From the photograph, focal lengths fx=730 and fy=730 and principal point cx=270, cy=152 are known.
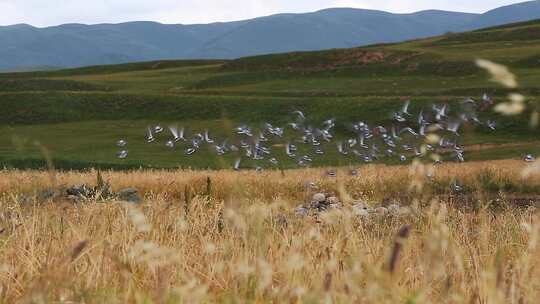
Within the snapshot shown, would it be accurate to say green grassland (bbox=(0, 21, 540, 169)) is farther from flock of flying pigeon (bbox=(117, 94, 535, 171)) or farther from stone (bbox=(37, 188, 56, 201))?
stone (bbox=(37, 188, 56, 201))

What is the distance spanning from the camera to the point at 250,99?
53.7 meters

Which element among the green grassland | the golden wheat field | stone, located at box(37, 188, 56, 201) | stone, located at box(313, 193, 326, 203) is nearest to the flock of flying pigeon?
the green grassland

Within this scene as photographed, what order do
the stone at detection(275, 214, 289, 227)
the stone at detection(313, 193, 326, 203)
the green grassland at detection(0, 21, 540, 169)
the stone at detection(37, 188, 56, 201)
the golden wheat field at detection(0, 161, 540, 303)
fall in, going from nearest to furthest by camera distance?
the golden wheat field at detection(0, 161, 540, 303) → the stone at detection(37, 188, 56, 201) → the stone at detection(275, 214, 289, 227) → the stone at detection(313, 193, 326, 203) → the green grassland at detection(0, 21, 540, 169)

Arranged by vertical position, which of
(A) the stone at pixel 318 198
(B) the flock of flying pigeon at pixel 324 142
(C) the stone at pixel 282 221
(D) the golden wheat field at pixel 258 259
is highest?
(D) the golden wheat field at pixel 258 259

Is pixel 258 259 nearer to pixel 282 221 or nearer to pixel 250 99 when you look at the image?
pixel 282 221

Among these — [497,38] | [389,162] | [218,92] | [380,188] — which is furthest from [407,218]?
[497,38]

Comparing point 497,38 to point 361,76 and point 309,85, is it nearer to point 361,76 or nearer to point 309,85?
point 361,76

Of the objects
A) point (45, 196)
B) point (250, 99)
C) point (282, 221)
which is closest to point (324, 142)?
point (250, 99)

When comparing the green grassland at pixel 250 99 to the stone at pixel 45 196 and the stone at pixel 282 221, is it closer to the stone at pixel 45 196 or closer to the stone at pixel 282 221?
the stone at pixel 45 196

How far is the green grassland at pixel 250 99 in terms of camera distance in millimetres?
40281

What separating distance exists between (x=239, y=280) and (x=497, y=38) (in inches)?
3568

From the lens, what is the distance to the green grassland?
4028 cm

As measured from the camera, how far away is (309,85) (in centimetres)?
6462

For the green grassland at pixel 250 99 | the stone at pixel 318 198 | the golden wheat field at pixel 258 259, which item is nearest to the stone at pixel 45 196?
the golden wheat field at pixel 258 259
